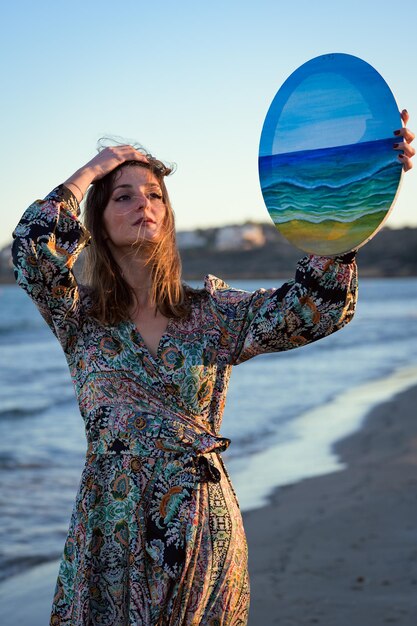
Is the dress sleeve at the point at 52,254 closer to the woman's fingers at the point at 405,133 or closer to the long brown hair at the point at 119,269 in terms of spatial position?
the long brown hair at the point at 119,269

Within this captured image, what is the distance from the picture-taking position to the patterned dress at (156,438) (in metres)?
2.21

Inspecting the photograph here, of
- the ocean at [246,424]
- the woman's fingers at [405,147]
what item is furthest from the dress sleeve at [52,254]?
the ocean at [246,424]

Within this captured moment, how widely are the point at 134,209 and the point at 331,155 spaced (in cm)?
64

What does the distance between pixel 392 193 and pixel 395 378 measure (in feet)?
41.4

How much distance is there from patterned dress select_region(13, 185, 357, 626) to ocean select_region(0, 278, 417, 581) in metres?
3.32

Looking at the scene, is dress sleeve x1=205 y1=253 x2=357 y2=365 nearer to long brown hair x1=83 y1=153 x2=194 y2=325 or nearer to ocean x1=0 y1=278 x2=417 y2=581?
long brown hair x1=83 y1=153 x2=194 y2=325

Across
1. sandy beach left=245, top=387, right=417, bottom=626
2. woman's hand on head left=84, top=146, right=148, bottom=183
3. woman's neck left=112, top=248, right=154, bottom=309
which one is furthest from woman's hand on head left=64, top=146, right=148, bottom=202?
sandy beach left=245, top=387, right=417, bottom=626

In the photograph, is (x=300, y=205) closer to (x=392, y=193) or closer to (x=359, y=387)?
(x=392, y=193)

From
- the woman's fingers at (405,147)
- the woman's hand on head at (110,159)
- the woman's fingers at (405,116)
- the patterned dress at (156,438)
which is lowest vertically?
the patterned dress at (156,438)

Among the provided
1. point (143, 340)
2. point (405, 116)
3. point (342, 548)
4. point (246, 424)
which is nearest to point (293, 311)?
point (143, 340)

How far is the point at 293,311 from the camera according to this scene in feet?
7.24

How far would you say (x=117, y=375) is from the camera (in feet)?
7.64

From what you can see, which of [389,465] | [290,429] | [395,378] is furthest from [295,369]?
[389,465]

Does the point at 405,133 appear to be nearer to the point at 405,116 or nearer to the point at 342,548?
the point at 405,116
